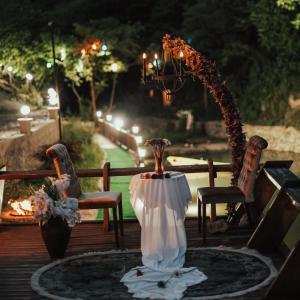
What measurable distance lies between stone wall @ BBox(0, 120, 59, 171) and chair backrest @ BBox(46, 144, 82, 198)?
3794 millimetres

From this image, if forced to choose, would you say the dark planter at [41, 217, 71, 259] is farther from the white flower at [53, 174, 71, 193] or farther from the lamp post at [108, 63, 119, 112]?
the lamp post at [108, 63, 119, 112]

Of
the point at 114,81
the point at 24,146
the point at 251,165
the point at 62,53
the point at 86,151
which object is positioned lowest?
the point at 86,151

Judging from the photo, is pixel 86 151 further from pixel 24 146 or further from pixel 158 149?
pixel 158 149

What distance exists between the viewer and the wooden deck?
5594 millimetres

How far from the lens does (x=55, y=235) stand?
6242 mm

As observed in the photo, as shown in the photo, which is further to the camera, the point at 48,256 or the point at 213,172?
the point at 213,172

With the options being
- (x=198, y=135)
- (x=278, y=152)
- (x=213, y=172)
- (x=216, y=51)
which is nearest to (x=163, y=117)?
(x=198, y=135)

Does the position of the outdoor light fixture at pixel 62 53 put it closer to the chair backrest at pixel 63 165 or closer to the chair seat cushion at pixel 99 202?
the chair backrest at pixel 63 165

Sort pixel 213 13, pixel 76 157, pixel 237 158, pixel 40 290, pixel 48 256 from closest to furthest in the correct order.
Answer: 1. pixel 40 290
2. pixel 48 256
3. pixel 237 158
4. pixel 76 157
5. pixel 213 13

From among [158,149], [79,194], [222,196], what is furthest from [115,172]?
[158,149]

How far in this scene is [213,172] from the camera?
25.0 ft

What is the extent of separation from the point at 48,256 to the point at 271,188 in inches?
96.1

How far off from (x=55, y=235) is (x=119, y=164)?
10877mm

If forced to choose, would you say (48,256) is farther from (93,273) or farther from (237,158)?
(237,158)
